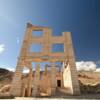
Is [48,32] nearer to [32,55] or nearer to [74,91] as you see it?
[32,55]

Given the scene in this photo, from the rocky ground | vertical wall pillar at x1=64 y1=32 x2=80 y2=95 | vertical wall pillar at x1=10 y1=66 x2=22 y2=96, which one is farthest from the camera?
the rocky ground

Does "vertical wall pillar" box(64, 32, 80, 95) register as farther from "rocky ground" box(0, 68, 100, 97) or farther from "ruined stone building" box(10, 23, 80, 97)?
"rocky ground" box(0, 68, 100, 97)

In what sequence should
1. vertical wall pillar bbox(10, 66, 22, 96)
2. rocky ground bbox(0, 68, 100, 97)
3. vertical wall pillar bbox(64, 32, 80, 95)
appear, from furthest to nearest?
rocky ground bbox(0, 68, 100, 97) < vertical wall pillar bbox(64, 32, 80, 95) < vertical wall pillar bbox(10, 66, 22, 96)

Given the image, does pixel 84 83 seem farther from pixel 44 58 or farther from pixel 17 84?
pixel 17 84

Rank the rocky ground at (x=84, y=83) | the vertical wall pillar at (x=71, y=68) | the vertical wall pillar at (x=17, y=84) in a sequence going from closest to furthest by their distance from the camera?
the vertical wall pillar at (x=17, y=84) < the vertical wall pillar at (x=71, y=68) < the rocky ground at (x=84, y=83)

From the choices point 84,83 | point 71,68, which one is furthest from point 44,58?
point 84,83

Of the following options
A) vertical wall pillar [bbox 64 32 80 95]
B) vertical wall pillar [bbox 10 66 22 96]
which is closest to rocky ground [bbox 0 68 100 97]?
vertical wall pillar [bbox 64 32 80 95]

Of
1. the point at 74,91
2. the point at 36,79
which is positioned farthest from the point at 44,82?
the point at 74,91

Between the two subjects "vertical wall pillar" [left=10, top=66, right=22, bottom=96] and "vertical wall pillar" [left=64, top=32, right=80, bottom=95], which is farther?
"vertical wall pillar" [left=64, top=32, right=80, bottom=95]

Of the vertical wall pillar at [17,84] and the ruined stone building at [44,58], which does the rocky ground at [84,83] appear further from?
the vertical wall pillar at [17,84]

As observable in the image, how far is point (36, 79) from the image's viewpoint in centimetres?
1727

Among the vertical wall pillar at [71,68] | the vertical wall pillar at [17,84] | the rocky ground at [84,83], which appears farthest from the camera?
the rocky ground at [84,83]

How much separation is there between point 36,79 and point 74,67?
19.1ft

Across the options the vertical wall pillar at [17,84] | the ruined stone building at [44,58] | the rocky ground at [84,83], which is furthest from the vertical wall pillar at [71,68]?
the rocky ground at [84,83]
